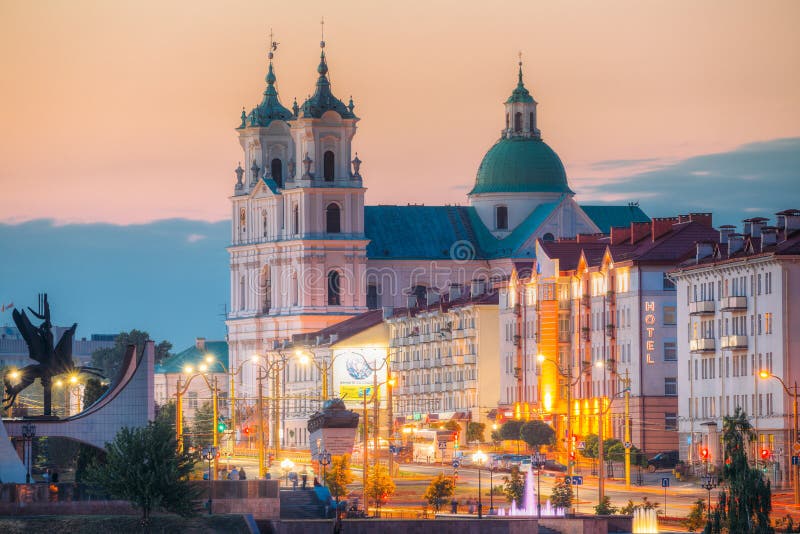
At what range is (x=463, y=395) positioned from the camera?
7672 inches

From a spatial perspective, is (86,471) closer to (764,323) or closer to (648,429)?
(764,323)

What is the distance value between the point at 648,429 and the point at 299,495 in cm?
4441

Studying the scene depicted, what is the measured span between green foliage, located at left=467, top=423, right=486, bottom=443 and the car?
34.3 meters

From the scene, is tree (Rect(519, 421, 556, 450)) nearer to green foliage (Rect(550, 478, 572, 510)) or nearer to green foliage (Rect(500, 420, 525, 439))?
green foliage (Rect(500, 420, 525, 439))

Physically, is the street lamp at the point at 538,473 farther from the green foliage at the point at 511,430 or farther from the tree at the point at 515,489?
the green foliage at the point at 511,430

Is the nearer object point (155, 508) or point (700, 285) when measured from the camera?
point (155, 508)

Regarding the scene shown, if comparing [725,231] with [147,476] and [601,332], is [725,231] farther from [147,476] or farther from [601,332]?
[147,476]

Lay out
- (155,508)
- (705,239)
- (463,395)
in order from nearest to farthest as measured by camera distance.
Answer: (155,508)
(705,239)
(463,395)

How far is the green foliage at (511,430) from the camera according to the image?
168700 millimetres

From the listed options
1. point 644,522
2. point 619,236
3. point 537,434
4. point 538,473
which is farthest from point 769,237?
point 644,522

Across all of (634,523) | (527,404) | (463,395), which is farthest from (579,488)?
(463,395)

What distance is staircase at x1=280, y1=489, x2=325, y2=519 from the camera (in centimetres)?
10775

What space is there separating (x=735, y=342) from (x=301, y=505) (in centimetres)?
3634

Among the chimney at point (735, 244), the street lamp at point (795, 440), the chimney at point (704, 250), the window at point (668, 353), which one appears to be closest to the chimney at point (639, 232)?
the window at point (668, 353)
